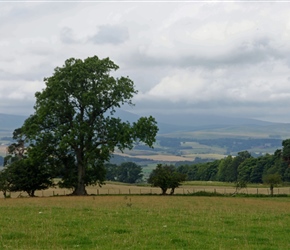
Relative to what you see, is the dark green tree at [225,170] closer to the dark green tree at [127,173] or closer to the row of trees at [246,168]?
the row of trees at [246,168]

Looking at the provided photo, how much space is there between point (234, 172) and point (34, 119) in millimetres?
101949

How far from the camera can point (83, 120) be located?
206ft

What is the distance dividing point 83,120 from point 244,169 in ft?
299

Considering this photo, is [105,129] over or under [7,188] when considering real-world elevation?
over

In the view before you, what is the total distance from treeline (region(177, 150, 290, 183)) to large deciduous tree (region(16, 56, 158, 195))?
65.8 metres

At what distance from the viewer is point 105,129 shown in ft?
205

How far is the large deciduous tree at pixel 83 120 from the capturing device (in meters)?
60.7

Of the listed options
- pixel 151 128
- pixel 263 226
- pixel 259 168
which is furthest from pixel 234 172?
pixel 263 226

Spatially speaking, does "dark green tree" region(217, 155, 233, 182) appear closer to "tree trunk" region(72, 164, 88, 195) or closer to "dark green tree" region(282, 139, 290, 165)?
"dark green tree" region(282, 139, 290, 165)

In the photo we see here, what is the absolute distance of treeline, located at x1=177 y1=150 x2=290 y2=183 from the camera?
413ft

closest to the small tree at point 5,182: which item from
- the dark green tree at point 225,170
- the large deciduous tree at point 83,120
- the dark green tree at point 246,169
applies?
the large deciduous tree at point 83,120

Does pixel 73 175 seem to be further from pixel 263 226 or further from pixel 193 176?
pixel 193 176

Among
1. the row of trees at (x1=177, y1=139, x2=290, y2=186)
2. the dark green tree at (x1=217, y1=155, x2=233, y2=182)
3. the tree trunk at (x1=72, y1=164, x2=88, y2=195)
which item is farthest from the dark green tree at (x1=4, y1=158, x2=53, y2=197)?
the dark green tree at (x1=217, y1=155, x2=233, y2=182)

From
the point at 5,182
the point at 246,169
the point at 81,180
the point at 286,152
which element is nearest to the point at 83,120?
the point at 81,180
